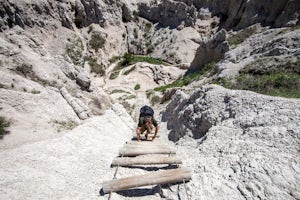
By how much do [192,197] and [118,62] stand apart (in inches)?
1889

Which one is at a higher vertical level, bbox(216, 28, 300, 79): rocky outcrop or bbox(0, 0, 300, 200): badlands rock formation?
bbox(216, 28, 300, 79): rocky outcrop

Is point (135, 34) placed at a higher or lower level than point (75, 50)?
higher

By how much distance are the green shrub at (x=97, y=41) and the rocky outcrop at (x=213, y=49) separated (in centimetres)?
2618

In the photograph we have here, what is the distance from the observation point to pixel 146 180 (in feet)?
17.5

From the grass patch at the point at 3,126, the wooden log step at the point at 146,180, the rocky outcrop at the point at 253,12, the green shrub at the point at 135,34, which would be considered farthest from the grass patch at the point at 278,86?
the green shrub at the point at 135,34

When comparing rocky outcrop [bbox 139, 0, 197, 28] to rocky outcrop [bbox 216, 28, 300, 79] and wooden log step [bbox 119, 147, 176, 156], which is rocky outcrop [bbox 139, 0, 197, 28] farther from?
wooden log step [bbox 119, 147, 176, 156]

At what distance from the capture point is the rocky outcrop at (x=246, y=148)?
4.96m

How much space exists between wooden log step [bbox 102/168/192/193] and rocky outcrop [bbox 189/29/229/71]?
25446 mm

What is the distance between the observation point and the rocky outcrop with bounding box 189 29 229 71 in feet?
91.6

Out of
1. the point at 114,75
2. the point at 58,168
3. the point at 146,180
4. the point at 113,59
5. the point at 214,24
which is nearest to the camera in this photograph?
the point at 146,180

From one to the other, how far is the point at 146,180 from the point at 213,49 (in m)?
28.3

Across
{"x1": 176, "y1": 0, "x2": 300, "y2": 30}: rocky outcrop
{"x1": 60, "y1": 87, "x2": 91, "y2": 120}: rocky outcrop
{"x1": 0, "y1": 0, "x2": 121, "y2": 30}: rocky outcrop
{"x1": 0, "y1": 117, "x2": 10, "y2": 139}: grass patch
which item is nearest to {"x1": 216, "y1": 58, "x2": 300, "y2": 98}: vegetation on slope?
{"x1": 60, "y1": 87, "x2": 91, "y2": 120}: rocky outcrop

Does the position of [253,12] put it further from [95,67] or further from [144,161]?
[144,161]

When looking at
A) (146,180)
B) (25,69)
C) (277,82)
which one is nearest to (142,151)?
(146,180)
